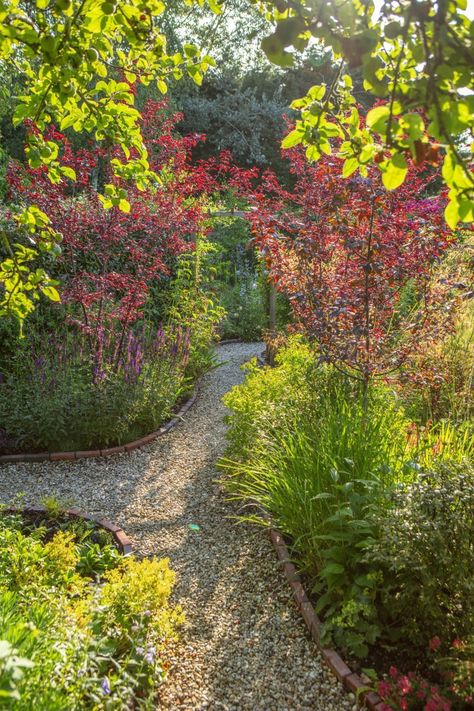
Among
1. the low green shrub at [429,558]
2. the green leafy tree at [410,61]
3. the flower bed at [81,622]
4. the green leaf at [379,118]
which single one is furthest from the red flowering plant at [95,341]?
the green leaf at [379,118]

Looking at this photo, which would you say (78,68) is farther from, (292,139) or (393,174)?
(393,174)

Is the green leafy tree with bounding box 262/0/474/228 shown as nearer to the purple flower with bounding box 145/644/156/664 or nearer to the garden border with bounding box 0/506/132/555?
the purple flower with bounding box 145/644/156/664

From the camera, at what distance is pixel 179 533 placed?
3.35 meters

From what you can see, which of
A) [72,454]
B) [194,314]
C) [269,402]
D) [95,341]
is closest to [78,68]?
[269,402]

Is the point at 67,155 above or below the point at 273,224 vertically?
above

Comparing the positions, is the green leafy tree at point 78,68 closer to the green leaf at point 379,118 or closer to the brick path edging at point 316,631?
the green leaf at point 379,118

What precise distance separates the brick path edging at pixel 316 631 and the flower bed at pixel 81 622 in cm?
58

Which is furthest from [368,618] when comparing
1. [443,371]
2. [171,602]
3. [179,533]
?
[443,371]

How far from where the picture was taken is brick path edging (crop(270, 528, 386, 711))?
196 cm

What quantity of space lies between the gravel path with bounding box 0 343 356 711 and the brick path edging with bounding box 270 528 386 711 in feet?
0.13

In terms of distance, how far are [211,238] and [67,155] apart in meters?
7.03

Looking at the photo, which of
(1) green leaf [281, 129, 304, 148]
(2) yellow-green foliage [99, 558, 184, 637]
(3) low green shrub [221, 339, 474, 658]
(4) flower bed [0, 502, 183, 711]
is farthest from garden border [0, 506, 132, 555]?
(1) green leaf [281, 129, 304, 148]

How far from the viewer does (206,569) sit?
2965 mm

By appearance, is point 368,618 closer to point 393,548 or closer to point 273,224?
point 393,548
